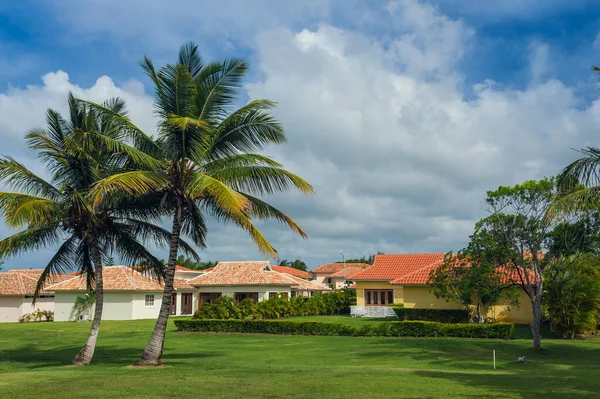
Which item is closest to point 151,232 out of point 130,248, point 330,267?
point 130,248

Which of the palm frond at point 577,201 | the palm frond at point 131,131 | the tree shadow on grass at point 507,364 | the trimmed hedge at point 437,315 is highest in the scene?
the palm frond at point 131,131

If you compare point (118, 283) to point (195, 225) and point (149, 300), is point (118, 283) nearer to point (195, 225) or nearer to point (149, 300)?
point (149, 300)

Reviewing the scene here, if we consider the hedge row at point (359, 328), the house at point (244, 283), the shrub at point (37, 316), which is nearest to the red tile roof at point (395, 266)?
the house at point (244, 283)

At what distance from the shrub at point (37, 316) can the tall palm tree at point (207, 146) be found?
40.3 metres

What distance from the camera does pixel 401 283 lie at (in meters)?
38.9

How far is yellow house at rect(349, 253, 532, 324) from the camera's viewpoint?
38316 millimetres

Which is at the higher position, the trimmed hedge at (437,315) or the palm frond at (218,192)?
the palm frond at (218,192)

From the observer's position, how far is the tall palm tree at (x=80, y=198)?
1850 centimetres

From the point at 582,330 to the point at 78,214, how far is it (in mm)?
24244

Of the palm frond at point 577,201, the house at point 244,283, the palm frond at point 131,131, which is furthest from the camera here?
the house at point 244,283

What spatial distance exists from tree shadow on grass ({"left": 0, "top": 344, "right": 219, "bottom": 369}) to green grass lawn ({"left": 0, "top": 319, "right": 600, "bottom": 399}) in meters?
0.04

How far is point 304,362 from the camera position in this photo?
2109cm

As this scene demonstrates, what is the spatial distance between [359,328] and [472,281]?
292 inches

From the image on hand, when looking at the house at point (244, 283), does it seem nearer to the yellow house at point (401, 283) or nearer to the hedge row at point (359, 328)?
the yellow house at point (401, 283)
